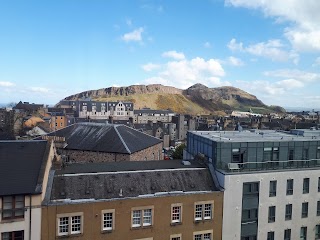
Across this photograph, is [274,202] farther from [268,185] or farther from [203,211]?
[203,211]

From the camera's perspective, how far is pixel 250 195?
25.9 metres

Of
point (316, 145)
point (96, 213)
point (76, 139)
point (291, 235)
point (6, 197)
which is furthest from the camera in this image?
point (76, 139)

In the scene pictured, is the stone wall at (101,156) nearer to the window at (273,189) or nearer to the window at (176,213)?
the window at (176,213)

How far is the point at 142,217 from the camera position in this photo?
905 inches

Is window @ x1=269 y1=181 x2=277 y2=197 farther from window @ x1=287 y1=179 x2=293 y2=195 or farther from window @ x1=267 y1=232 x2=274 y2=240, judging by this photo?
window @ x1=267 y1=232 x2=274 y2=240

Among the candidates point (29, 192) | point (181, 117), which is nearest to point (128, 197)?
point (29, 192)

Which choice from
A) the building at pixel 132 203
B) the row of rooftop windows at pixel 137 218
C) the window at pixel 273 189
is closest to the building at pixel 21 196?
the building at pixel 132 203

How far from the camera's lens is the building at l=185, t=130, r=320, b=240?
1007 inches

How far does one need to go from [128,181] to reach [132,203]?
197cm

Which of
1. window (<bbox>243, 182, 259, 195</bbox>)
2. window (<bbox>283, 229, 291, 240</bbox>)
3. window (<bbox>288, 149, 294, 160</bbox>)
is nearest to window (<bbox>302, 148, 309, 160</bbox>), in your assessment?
window (<bbox>288, 149, 294, 160</bbox>)

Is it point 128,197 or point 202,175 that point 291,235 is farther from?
point 128,197

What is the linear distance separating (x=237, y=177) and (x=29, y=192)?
16098 mm

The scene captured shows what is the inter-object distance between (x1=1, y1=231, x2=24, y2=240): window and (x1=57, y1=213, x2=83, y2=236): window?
2439 mm

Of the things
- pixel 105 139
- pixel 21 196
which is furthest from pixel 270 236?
pixel 105 139
